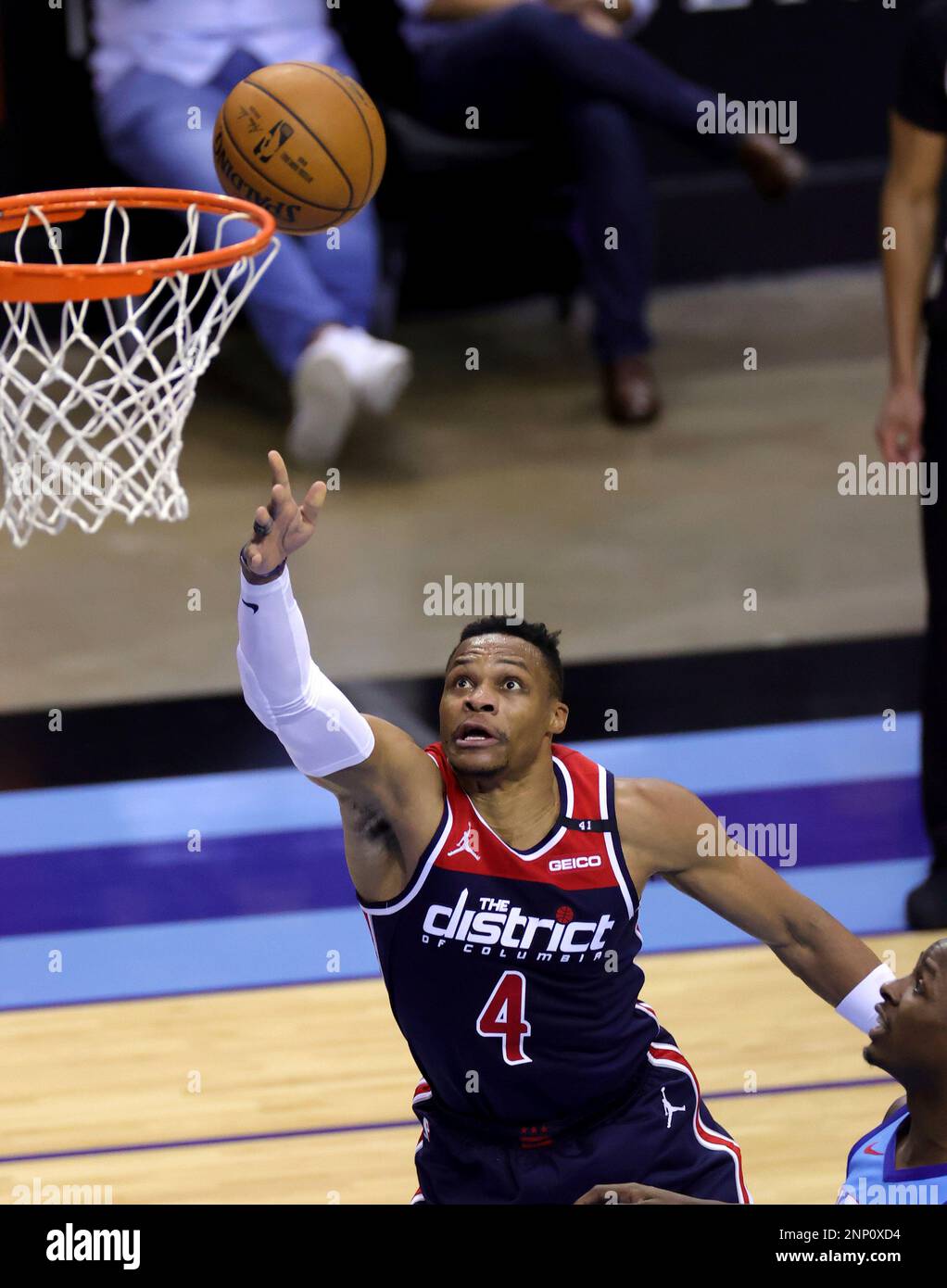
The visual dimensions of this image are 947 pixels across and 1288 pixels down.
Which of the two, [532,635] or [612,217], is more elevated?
[612,217]

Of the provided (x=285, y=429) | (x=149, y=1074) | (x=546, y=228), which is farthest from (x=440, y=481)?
(x=149, y=1074)

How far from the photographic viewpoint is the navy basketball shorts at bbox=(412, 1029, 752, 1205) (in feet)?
11.4

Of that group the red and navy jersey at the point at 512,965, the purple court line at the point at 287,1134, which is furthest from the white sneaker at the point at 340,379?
the red and navy jersey at the point at 512,965

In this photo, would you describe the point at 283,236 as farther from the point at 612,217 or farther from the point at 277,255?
the point at 612,217

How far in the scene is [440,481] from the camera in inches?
313

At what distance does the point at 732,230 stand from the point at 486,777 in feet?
21.6

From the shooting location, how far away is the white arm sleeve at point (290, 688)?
10.6 ft

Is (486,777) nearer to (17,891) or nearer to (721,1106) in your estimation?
(721,1106)

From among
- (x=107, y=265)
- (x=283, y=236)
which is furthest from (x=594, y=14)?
(x=107, y=265)

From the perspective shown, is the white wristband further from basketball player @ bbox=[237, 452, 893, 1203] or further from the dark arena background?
the dark arena background

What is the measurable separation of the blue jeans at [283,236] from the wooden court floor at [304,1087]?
3.37 meters

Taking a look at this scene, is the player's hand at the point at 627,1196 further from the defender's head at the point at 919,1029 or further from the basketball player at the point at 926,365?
the basketball player at the point at 926,365

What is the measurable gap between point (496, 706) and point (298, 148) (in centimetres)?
122

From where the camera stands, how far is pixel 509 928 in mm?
3449
